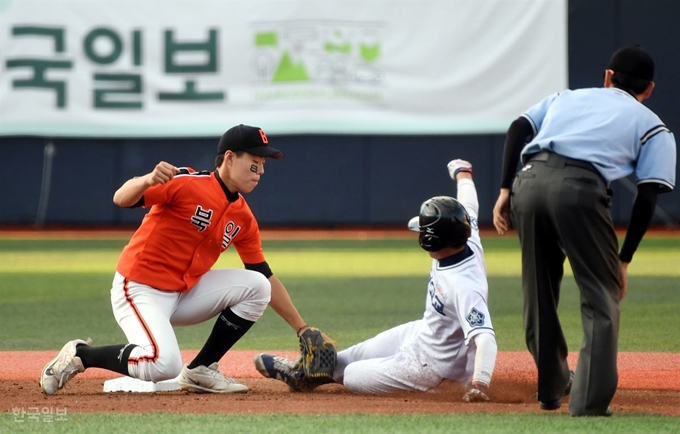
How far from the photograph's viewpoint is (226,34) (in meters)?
17.8

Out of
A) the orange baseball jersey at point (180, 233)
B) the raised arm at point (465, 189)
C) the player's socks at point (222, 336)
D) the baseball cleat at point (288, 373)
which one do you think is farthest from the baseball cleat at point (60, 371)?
the raised arm at point (465, 189)

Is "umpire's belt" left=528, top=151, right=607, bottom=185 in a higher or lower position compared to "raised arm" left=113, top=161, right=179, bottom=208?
higher

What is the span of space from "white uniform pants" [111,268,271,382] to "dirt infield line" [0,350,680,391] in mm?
729

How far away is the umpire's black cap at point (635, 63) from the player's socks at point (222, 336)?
7.30ft

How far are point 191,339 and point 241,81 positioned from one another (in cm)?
1053

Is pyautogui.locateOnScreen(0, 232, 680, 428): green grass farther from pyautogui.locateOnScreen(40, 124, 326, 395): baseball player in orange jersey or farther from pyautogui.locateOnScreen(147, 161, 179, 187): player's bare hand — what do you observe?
pyautogui.locateOnScreen(147, 161, 179, 187): player's bare hand

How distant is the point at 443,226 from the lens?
4.93 metres

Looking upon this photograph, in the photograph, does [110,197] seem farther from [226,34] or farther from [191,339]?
[191,339]

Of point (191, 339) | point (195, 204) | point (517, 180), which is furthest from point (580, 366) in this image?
point (191, 339)

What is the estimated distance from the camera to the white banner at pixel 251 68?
1752cm

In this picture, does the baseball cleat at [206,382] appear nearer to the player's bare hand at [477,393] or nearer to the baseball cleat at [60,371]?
the baseball cleat at [60,371]

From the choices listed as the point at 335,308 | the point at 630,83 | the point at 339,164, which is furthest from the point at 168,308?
the point at 339,164

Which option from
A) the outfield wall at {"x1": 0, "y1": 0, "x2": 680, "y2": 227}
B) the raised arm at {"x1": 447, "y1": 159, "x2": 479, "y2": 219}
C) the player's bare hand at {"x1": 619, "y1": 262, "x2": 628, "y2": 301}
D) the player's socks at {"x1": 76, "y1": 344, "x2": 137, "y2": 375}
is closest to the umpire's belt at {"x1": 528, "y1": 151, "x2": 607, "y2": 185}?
the player's bare hand at {"x1": 619, "y1": 262, "x2": 628, "y2": 301}

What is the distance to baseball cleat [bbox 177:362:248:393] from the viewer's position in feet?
17.4
